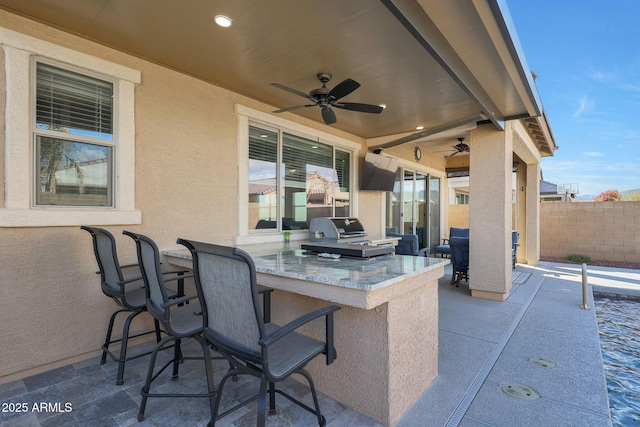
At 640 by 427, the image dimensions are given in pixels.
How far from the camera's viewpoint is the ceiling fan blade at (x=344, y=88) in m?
2.74

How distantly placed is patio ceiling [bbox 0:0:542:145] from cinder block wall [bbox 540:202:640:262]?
6.08 m

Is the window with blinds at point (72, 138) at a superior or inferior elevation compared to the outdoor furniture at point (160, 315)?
superior

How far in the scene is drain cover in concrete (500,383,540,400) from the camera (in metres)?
2.09

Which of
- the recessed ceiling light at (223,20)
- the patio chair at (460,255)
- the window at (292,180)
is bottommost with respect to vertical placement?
the patio chair at (460,255)

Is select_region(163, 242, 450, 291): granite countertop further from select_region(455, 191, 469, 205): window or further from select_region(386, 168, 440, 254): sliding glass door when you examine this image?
select_region(455, 191, 469, 205): window

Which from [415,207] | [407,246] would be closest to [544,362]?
[407,246]

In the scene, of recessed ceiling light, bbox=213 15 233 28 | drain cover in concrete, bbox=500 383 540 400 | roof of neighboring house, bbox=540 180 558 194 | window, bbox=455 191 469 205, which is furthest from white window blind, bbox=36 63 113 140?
roof of neighboring house, bbox=540 180 558 194

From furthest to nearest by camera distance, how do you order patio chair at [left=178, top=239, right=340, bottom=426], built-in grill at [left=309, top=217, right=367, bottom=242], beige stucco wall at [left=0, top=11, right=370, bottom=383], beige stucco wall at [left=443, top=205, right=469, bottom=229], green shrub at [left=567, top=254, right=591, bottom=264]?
beige stucco wall at [left=443, top=205, right=469, bottom=229]
green shrub at [left=567, top=254, right=591, bottom=264]
built-in grill at [left=309, top=217, right=367, bottom=242]
beige stucco wall at [left=0, top=11, right=370, bottom=383]
patio chair at [left=178, top=239, right=340, bottom=426]

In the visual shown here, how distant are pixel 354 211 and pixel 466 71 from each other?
3155 millimetres

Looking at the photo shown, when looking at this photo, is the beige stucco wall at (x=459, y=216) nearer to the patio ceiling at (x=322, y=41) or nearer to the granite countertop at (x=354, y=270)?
the patio ceiling at (x=322, y=41)

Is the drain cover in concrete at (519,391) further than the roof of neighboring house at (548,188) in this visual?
No

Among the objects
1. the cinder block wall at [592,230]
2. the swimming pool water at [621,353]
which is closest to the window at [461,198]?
the cinder block wall at [592,230]

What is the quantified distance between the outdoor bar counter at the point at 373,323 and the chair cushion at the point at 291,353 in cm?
26

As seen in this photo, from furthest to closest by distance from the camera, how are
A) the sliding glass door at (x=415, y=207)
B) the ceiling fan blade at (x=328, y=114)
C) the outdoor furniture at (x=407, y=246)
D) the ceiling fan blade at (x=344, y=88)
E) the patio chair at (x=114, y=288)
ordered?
the sliding glass door at (x=415, y=207) < the outdoor furniture at (x=407, y=246) < the ceiling fan blade at (x=328, y=114) < the ceiling fan blade at (x=344, y=88) < the patio chair at (x=114, y=288)
